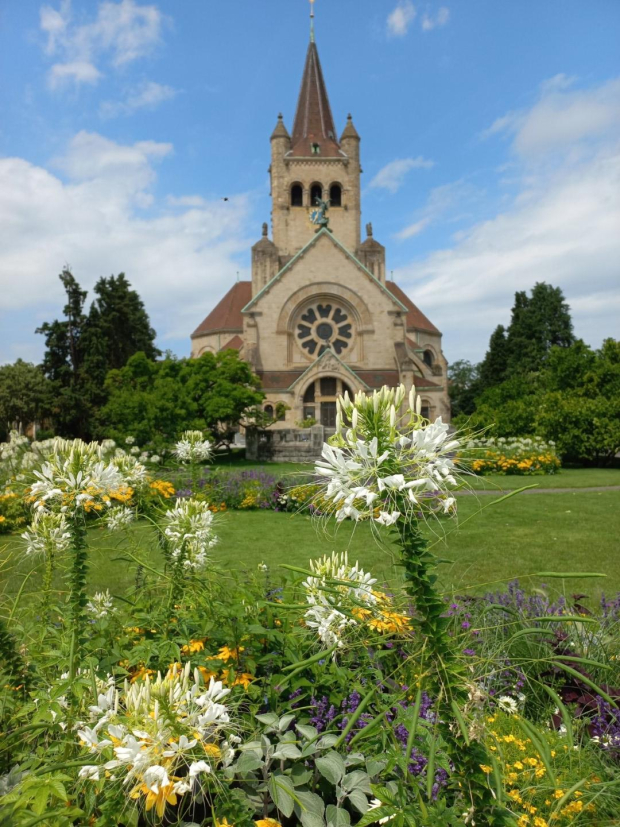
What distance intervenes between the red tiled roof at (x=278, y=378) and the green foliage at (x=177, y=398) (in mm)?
6157

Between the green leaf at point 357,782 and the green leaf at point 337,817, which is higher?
the green leaf at point 357,782

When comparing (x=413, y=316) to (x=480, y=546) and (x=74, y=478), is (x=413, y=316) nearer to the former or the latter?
(x=480, y=546)

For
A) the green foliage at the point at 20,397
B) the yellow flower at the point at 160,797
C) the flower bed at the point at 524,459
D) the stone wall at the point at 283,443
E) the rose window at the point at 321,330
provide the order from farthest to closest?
the green foliage at the point at 20,397
the rose window at the point at 321,330
the stone wall at the point at 283,443
the flower bed at the point at 524,459
the yellow flower at the point at 160,797

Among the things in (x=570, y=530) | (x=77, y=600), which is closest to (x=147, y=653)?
(x=77, y=600)

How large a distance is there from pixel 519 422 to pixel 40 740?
85.2ft

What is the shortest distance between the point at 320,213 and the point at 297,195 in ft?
11.3

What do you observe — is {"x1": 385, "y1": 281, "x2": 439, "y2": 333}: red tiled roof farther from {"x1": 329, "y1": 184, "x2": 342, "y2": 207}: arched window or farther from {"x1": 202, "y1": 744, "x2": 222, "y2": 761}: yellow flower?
{"x1": 202, "y1": 744, "x2": 222, "y2": 761}: yellow flower

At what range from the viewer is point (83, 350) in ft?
117

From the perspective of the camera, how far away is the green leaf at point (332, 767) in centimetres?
183

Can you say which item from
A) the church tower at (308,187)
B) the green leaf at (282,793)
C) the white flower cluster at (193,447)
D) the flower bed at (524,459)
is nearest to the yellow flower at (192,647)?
the green leaf at (282,793)

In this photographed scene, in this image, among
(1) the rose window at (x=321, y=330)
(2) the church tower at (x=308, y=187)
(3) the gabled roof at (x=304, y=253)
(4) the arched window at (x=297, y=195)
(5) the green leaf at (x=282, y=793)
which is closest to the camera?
(5) the green leaf at (x=282, y=793)

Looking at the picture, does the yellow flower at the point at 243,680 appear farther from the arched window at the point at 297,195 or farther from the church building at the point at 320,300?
the arched window at the point at 297,195

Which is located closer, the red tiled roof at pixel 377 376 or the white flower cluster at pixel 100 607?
the white flower cluster at pixel 100 607

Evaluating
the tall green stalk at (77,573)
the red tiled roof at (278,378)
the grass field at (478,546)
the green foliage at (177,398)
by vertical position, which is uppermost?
the red tiled roof at (278,378)
